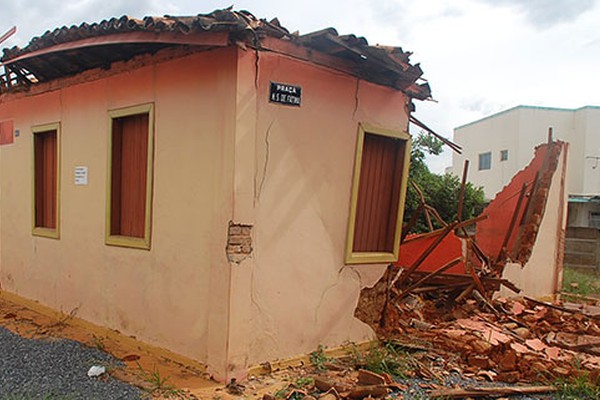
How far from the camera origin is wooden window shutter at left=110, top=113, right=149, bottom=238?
17.7ft

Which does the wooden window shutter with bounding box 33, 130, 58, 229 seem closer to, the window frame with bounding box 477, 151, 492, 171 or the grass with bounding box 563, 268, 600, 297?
the grass with bounding box 563, 268, 600, 297

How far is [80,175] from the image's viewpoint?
609 centimetres

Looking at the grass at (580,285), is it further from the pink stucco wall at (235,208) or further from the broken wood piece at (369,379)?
the broken wood piece at (369,379)

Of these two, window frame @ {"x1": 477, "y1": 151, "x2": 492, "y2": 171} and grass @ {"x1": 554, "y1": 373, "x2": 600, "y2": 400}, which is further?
window frame @ {"x1": 477, "y1": 151, "x2": 492, "y2": 171}

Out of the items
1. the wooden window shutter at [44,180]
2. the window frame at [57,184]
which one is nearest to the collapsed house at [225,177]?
the window frame at [57,184]

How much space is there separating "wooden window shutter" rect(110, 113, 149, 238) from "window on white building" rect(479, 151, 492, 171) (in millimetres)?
23089

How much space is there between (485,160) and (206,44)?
24270mm

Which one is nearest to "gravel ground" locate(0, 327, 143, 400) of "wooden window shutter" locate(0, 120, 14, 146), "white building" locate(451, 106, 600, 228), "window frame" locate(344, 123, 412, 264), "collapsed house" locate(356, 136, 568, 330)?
"window frame" locate(344, 123, 412, 264)

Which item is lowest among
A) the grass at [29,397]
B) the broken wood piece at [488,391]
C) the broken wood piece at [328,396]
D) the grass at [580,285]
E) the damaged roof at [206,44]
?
the grass at [580,285]

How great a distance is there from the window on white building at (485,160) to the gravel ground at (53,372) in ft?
78.8

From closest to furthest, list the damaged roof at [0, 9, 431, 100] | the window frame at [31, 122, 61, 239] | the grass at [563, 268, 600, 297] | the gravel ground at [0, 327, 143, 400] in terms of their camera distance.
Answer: the gravel ground at [0, 327, 143, 400] < the damaged roof at [0, 9, 431, 100] < the window frame at [31, 122, 61, 239] < the grass at [563, 268, 600, 297]

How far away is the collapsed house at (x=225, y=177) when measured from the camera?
4430mm

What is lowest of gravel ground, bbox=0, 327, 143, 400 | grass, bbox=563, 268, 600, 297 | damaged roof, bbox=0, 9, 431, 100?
grass, bbox=563, 268, 600, 297

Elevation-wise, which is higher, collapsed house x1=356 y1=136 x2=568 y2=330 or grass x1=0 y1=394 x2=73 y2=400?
collapsed house x1=356 y1=136 x2=568 y2=330
